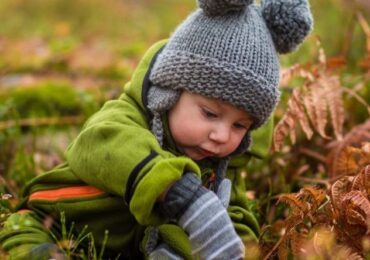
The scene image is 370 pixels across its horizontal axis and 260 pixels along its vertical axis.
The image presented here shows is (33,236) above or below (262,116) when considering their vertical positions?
below

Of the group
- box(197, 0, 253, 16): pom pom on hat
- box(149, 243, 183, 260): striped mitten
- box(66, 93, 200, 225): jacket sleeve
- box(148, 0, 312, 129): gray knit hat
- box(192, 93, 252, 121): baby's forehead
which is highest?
box(197, 0, 253, 16): pom pom on hat

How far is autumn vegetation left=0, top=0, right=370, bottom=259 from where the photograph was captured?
2.68 m

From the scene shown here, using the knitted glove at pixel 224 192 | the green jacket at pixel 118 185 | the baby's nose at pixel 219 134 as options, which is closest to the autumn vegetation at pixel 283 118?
the green jacket at pixel 118 185

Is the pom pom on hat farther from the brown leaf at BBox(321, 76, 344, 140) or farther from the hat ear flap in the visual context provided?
the brown leaf at BBox(321, 76, 344, 140)

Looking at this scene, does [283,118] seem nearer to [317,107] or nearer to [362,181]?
[317,107]

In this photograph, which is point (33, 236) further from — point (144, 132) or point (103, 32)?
point (103, 32)

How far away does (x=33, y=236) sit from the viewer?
280 cm

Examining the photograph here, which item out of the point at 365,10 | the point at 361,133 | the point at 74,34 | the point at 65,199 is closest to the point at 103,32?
the point at 74,34

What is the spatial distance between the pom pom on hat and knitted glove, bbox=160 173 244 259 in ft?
2.43

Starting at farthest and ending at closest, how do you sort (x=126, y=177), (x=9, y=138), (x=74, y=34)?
(x=74, y=34)
(x=9, y=138)
(x=126, y=177)

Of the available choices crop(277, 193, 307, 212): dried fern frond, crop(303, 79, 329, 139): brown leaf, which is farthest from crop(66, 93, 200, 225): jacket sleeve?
crop(303, 79, 329, 139): brown leaf

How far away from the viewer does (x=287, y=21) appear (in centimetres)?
294

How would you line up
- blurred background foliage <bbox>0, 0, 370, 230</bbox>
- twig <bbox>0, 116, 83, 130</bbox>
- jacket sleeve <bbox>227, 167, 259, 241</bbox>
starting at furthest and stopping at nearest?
twig <bbox>0, 116, 83, 130</bbox>, blurred background foliage <bbox>0, 0, 370, 230</bbox>, jacket sleeve <bbox>227, 167, 259, 241</bbox>

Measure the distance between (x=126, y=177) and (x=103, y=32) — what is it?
6996 millimetres
